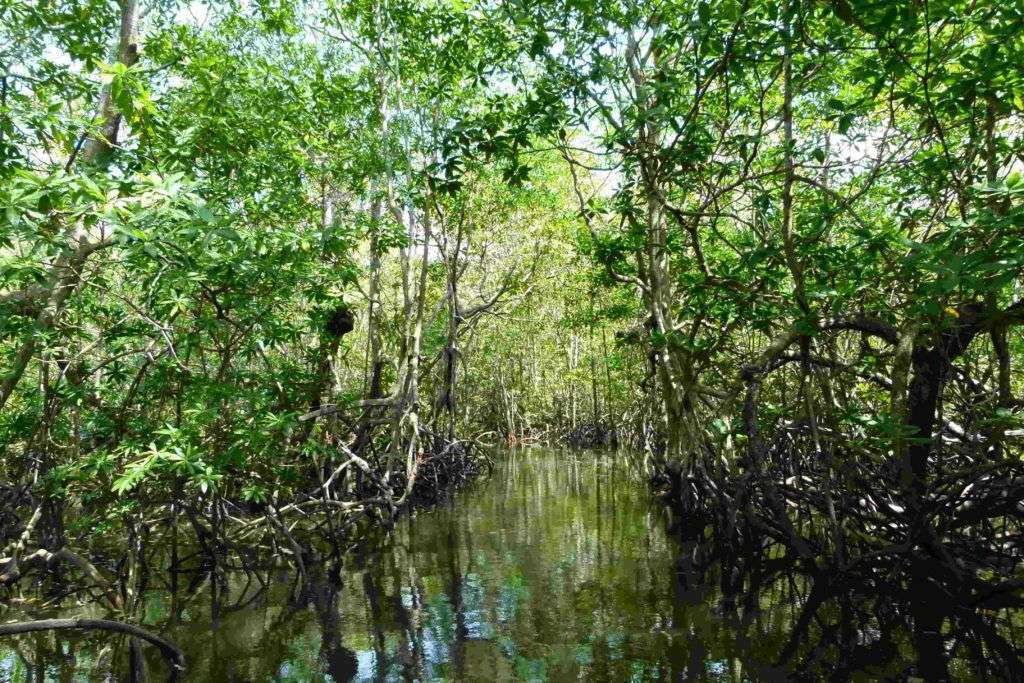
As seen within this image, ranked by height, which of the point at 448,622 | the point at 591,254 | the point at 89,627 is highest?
the point at 591,254

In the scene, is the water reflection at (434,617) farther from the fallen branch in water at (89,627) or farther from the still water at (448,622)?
the fallen branch in water at (89,627)

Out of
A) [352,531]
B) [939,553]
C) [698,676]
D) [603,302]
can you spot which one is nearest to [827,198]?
[939,553]

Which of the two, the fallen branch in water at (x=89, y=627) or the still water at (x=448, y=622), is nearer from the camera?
the fallen branch in water at (x=89, y=627)

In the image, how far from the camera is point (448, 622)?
6.70 metres

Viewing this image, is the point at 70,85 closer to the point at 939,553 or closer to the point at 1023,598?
the point at 939,553

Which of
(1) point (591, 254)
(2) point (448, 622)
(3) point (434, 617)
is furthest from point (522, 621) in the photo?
(1) point (591, 254)

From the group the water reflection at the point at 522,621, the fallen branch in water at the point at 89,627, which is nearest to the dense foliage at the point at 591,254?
the water reflection at the point at 522,621

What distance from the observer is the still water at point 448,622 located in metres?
5.55

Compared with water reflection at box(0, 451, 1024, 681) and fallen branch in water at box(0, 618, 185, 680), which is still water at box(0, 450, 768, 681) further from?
fallen branch in water at box(0, 618, 185, 680)

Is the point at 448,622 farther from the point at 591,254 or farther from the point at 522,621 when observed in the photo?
the point at 591,254

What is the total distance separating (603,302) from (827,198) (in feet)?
46.7

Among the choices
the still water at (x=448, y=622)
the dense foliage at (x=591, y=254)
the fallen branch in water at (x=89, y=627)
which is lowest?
the still water at (x=448, y=622)

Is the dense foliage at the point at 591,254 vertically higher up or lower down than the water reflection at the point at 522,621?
higher up

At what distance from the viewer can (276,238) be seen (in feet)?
21.2
